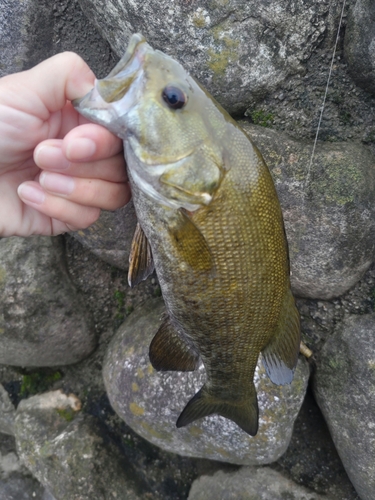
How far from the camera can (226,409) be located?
198cm

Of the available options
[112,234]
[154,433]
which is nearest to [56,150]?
[112,234]

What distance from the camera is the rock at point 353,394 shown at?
7.07 feet

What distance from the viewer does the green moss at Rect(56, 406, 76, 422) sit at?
280 cm

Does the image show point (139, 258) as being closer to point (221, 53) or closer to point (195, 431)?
point (221, 53)

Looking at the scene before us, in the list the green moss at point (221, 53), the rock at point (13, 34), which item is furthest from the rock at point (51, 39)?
the green moss at point (221, 53)

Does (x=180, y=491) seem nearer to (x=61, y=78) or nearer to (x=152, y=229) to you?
(x=152, y=229)

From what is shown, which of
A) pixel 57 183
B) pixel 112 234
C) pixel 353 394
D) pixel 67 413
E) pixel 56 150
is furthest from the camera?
pixel 67 413

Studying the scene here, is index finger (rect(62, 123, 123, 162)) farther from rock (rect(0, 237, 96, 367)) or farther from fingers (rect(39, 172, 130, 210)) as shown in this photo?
rock (rect(0, 237, 96, 367))

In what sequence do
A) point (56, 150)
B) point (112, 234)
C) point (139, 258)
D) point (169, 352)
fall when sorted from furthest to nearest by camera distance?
point (112, 234)
point (169, 352)
point (139, 258)
point (56, 150)

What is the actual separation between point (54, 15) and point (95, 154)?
143 cm

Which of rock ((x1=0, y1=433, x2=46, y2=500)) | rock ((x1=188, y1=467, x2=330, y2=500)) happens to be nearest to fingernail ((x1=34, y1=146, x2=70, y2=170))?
rock ((x1=188, y1=467, x2=330, y2=500))

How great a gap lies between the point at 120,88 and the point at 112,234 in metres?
1.19

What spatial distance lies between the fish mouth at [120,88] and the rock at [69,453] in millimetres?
2178

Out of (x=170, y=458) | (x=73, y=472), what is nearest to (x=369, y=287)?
(x=170, y=458)
